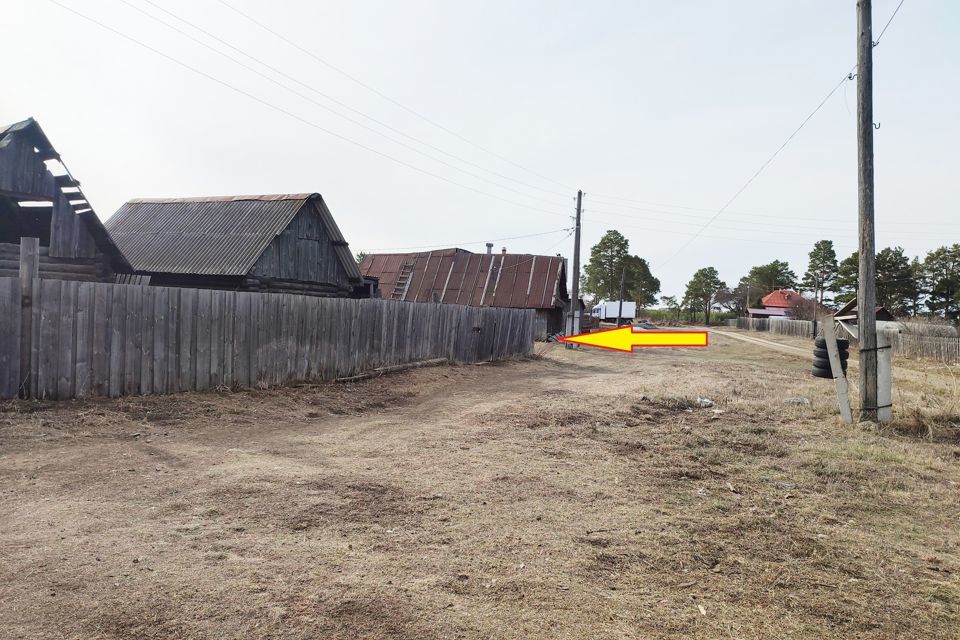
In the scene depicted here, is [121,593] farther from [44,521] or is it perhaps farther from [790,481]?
[790,481]

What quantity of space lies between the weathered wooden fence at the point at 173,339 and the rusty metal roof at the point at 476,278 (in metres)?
22.1

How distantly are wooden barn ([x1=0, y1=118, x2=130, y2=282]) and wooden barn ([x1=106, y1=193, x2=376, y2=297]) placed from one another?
4.51m

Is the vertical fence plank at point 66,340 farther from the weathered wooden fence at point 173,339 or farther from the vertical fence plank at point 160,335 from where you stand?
the vertical fence plank at point 160,335

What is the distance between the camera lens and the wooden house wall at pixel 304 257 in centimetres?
1866

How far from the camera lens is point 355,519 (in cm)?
465

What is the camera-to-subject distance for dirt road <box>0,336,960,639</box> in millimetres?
3207

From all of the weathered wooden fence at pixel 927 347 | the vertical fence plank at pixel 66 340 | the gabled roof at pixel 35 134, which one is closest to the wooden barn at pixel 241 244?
the gabled roof at pixel 35 134

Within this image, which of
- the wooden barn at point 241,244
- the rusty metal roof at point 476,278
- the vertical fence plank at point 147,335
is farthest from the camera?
the rusty metal roof at point 476,278

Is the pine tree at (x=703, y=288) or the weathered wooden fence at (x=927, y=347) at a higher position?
the pine tree at (x=703, y=288)

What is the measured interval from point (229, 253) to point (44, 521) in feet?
50.2

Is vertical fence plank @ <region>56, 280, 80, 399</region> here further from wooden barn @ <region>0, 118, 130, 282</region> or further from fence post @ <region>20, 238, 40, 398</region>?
wooden barn @ <region>0, 118, 130, 282</region>

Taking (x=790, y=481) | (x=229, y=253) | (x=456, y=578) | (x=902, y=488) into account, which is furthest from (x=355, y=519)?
(x=229, y=253)

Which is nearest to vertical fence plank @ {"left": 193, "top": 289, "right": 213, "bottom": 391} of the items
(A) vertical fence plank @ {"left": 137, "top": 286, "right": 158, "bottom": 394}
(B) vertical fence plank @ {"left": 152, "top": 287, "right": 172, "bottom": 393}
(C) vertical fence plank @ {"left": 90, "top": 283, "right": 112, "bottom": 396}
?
(B) vertical fence plank @ {"left": 152, "top": 287, "right": 172, "bottom": 393}

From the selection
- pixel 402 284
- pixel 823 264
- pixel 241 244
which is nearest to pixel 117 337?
pixel 241 244
